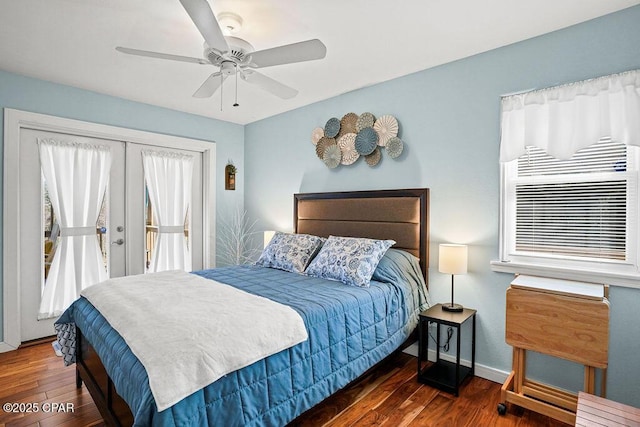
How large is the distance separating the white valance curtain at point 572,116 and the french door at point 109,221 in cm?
361

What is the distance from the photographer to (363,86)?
3.33 meters

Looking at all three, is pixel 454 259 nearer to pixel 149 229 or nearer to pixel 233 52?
pixel 233 52

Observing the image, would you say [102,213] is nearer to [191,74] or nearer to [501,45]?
[191,74]

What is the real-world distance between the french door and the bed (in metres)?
1.37

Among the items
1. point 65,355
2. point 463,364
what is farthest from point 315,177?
point 65,355

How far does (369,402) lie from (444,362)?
0.87 meters

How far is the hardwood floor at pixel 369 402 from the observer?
6.77 ft

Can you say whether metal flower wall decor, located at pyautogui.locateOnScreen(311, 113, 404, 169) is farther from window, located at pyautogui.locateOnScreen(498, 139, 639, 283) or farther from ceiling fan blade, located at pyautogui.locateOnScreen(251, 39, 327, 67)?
ceiling fan blade, located at pyautogui.locateOnScreen(251, 39, 327, 67)

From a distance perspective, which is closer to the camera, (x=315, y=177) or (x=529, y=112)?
(x=529, y=112)

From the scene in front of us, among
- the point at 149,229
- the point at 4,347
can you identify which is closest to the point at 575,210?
the point at 149,229

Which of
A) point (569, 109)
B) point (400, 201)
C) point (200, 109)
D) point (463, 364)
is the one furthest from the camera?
point (200, 109)

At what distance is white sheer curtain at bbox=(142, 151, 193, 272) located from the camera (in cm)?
403

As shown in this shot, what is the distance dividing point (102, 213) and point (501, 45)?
4103 mm

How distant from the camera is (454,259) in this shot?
253 centimetres
